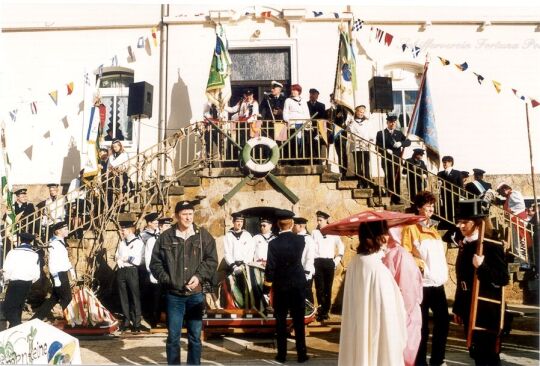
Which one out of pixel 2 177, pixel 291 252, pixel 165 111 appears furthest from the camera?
pixel 165 111

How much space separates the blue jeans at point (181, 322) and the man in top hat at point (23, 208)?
4419mm

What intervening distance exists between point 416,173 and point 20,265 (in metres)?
5.99

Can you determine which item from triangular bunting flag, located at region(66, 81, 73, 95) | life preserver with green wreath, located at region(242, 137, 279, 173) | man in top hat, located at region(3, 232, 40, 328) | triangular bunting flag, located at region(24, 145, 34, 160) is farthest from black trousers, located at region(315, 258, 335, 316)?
triangular bunting flag, located at region(66, 81, 73, 95)

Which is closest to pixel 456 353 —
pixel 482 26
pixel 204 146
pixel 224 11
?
pixel 204 146

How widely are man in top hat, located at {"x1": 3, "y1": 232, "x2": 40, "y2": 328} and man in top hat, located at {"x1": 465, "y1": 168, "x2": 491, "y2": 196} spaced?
6847 millimetres

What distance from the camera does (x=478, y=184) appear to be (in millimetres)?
8828

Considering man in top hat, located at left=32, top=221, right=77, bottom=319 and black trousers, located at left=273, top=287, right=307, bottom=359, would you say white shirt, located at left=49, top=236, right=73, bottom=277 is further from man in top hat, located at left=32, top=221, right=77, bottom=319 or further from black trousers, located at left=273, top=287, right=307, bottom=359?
black trousers, located at left=273, top=287, right=307, bottom=359

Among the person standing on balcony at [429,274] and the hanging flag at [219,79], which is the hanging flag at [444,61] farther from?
the person standing on balcony at [429,274]

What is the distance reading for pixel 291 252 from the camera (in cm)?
553

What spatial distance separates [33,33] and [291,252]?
22.7 ft

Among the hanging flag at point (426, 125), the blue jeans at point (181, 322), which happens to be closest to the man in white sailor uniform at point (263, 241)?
the blue jeans at point (181, 322)

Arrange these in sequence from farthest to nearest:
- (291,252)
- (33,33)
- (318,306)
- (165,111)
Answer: (165,111), (33,33), (318,306), (291,252)

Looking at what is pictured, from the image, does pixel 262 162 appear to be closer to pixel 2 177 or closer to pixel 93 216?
pixel 93 216

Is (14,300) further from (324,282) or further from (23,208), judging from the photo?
(324,282)
